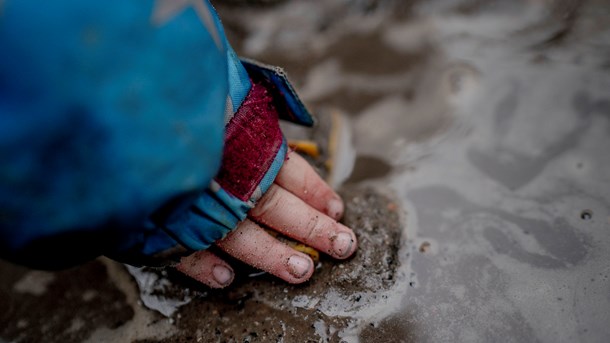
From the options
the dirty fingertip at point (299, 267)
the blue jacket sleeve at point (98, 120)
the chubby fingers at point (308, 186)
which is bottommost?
the dirty fingertip at point (299, 267)

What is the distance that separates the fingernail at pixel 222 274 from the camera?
154 cm

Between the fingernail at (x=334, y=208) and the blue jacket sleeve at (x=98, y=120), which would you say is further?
the fingernail at (x=334, y=208)

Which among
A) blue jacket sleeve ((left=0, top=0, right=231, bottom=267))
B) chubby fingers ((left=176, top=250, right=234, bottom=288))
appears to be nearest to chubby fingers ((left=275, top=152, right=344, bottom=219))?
chubby fingers ((left=176, top=250, right=234, bottom=288))

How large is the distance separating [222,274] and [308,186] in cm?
40

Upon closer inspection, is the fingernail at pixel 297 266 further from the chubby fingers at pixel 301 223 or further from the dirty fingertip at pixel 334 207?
the dirty fingertip at pixel 334 207

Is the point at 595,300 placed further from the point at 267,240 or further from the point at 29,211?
the point at 29,211

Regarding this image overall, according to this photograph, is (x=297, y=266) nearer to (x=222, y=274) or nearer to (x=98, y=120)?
(x=222, y=274)

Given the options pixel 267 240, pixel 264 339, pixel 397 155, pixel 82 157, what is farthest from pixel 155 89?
pixel 397 155

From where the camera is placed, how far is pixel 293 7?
246 cm

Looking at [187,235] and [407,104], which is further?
[407,104]

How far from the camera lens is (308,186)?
1.62m

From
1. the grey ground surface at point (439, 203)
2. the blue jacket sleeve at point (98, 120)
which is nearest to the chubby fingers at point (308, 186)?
the grey ground surface at point (439, 203)

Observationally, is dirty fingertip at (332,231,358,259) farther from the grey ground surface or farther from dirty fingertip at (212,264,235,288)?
dirty fingertip at (212,264,235,288)

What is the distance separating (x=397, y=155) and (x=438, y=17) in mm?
822
